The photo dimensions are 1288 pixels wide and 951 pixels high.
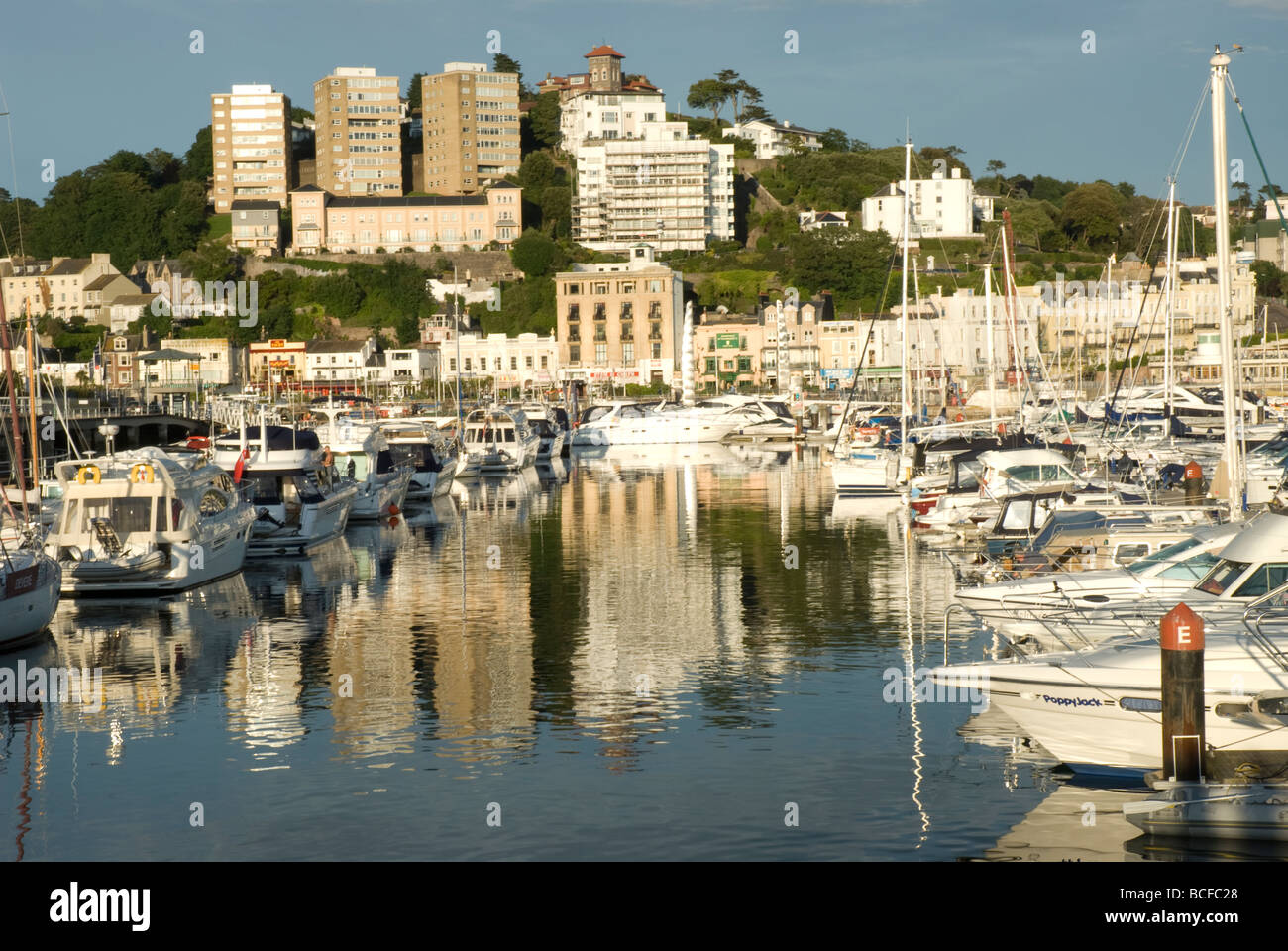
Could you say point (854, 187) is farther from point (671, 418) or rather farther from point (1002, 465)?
point (1002, 465)

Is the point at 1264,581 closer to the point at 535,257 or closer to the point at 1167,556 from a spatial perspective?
Answer: the point at 1167,556

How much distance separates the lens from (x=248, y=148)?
174m

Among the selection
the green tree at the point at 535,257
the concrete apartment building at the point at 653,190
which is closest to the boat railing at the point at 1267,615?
the green tree at the point at 535,257

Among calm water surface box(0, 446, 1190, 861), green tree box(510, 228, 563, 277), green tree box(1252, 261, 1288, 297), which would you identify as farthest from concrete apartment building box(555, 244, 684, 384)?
calm water surface box(0, 446, 1190, 861)

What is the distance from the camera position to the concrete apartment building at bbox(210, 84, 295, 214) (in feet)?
568

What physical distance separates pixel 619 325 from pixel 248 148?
62426 millimetres

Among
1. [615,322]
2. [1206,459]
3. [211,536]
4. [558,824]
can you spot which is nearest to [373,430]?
[211,536]

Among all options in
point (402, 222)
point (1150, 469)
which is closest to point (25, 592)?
point (1150, 469)

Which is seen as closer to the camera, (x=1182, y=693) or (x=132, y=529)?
(x=1182, y=693)

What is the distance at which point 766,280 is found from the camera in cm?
14538

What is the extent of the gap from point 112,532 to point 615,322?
351ft

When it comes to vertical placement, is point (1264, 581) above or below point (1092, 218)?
below

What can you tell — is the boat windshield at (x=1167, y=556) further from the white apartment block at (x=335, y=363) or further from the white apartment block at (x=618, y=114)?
the white apartment block at (x=618, y=114)

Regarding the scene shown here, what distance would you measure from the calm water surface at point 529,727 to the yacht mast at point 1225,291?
4.85 metres
